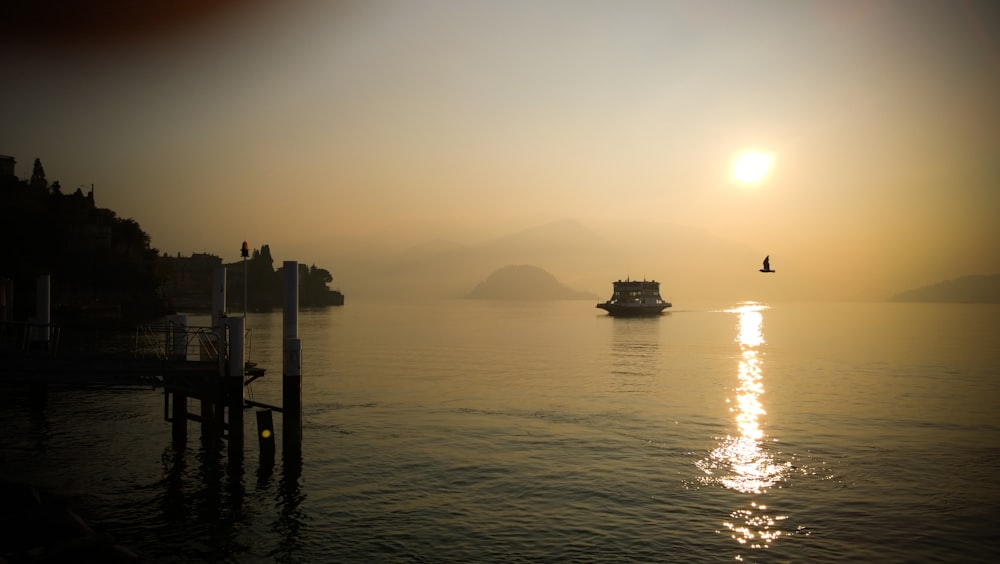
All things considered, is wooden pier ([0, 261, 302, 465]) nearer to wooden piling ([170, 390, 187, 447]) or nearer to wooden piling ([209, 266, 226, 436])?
wooden piling ([209, 266, 226, 436])

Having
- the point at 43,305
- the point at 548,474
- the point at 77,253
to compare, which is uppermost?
the point at 77,253

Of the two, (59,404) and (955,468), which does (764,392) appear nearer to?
(955,468)

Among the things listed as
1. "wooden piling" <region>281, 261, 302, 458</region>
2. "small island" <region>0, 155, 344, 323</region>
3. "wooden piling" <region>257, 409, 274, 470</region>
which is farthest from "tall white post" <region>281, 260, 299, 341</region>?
"small island" <region>0, 155, 344, 323</region>

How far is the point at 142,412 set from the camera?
3831 centimetres

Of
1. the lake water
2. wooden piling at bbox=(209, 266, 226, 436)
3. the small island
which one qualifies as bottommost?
the lake water

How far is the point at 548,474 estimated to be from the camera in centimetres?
2658

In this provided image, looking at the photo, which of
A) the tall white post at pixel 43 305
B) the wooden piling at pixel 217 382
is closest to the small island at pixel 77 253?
the tall white post at pixel 43 305

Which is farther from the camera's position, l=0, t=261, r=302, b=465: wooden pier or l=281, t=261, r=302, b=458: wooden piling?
l=281, t=261, r=302, b=458: wooden piling

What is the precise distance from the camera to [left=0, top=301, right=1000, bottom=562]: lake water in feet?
64.2

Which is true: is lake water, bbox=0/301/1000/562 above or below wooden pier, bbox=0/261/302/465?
below

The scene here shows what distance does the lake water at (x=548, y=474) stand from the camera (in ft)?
64.2

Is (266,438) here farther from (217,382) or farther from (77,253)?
(77,253)

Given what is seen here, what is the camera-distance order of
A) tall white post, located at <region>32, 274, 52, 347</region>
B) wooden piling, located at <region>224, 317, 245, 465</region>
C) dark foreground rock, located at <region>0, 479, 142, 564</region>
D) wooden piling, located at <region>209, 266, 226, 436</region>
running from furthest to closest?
tall white post, located at <region>32, 274, 52, 347</region> → wooden piling, located at <region>209, 266, 226, 436</region> → wooden piling, located at <region>224, 317, 245, 465</region> → dark foreground rock, located at <region>0, 479, 142, 564</region>

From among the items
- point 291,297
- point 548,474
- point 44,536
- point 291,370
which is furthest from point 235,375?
point 548,474
